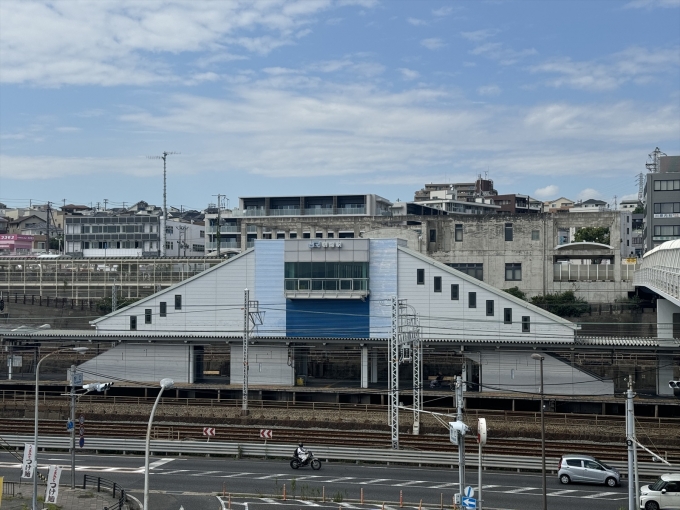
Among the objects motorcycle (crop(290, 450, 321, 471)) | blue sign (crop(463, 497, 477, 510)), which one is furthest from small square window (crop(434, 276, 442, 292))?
blue sign (crop(463, 497, 477, 510))

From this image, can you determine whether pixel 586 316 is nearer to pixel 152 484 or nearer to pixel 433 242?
pixel 433 242

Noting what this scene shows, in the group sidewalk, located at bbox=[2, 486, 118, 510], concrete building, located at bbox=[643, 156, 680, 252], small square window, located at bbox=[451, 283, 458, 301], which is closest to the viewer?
sidewalk, located at bbox=[2, 486, 118, 510]

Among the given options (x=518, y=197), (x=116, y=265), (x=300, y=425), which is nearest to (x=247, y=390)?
(x=300, y=425)

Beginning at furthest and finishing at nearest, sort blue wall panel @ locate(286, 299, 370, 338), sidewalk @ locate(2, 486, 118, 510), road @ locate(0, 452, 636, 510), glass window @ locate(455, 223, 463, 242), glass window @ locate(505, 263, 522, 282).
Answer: glass window @ locate(455, 223, 463, 242)
glass window @ locate(505, 263, 522, 282)
blue wall panel @ locate(286, 299, 370, 338)
road @ locate(0, 452, 636, 510)
sidewalk @ locate(2, 486, 118, 510)

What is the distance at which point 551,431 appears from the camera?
48.4 metres

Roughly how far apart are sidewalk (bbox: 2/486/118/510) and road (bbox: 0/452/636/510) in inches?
70.9

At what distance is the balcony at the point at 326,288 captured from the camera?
58656 mm

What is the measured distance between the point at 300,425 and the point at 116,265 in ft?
180

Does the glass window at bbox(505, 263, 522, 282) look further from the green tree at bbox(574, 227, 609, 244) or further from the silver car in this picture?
the silver car

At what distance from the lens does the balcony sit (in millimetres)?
58656

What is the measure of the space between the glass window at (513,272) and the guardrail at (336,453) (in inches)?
1607

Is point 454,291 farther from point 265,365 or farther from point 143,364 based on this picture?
point 143,364

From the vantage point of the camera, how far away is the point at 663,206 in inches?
3772

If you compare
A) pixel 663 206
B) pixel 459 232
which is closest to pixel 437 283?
pixel 459 232
